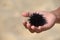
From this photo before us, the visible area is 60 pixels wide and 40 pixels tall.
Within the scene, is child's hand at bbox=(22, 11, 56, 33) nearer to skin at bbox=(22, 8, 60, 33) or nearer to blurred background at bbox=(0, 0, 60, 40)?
skin at bbox=(22, 8, 60, 33)

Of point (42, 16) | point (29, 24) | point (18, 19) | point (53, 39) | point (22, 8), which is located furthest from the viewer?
point (22, 8)

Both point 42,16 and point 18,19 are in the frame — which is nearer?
point 42,16

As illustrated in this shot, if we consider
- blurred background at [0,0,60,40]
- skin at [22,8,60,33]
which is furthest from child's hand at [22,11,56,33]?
blurred background at [0,0,60,40]

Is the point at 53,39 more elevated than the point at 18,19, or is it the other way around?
the point at 18,19

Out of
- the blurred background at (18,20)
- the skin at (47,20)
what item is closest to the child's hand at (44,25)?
the skin at (47,20)

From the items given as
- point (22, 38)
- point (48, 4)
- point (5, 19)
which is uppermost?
point (48, 4)

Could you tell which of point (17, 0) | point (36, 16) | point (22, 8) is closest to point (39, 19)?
point (36, 16)

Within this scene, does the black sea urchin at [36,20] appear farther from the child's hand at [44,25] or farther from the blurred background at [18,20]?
the blurred background at [18,20]

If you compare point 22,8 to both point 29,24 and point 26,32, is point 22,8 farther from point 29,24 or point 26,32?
point 29,24
